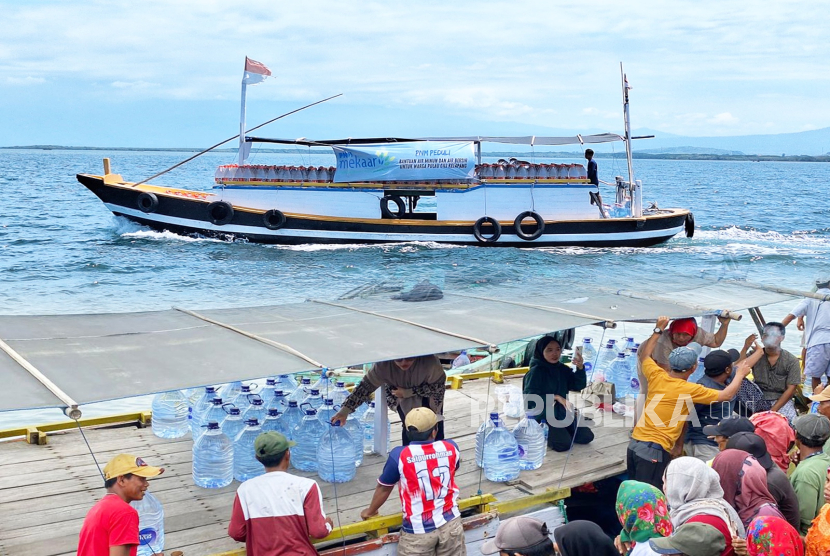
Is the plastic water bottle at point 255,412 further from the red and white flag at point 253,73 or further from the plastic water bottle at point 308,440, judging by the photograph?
the red and white flag at point 253,73

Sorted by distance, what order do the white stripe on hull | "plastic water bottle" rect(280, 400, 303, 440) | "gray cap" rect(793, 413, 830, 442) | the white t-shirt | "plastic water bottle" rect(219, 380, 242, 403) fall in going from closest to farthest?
"gray cap" rect(793, 413, 830, 442), "plastic water bottle" rect(280, 400, 303, 440), "plastic water bottle" rect(219, 380, 242, 403), the white t-shirt, the white stripe on hull

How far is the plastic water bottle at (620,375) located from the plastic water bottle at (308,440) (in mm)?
3621

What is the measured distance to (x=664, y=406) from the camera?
5801 mm

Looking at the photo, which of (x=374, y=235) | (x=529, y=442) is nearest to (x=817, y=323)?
(x=529, y=442)

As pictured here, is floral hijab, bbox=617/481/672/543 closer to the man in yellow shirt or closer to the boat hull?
the man in yellow shirt

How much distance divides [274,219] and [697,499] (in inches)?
954

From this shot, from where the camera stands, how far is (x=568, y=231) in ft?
90.9

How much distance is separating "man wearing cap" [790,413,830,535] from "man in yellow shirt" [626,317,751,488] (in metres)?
0.53

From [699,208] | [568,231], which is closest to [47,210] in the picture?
[568,231]

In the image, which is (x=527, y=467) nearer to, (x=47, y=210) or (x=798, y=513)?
(x=798, y=513)

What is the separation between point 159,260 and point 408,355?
25829mm

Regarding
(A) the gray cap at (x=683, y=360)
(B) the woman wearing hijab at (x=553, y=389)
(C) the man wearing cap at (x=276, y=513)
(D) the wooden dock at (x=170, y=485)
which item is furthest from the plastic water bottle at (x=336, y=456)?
(A) the gray cap at (x=683, y=360)

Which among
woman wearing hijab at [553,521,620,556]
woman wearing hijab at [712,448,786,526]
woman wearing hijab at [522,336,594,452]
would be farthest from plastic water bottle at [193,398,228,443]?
woman wearing hijab at [712,448,786,526]

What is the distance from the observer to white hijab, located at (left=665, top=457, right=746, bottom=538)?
4059 millimetres
